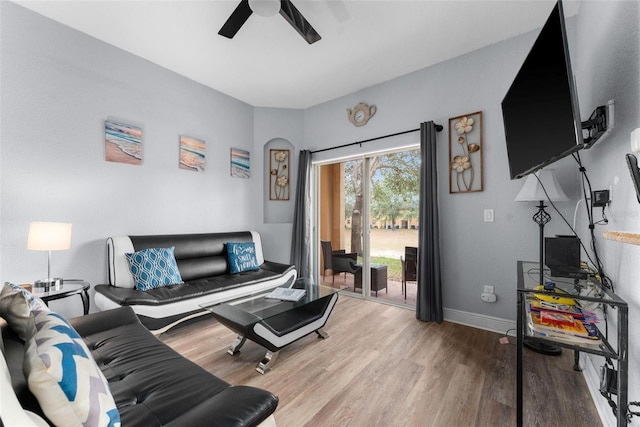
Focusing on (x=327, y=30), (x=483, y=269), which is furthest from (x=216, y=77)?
(x=483, y=269)

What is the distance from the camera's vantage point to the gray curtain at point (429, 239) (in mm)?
2852

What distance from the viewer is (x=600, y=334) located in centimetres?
117

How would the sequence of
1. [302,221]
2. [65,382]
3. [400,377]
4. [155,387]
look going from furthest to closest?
[302,221], [400,377], [155,387], [65,382]

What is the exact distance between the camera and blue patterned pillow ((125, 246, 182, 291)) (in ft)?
8.33

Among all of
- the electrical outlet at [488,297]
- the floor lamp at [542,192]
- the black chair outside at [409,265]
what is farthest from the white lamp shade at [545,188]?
the black chair outside at [409,265]

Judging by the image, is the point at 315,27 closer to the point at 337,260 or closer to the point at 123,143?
the point at 123,143

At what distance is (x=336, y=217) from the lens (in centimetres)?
417

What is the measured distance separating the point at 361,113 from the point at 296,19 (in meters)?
1.84

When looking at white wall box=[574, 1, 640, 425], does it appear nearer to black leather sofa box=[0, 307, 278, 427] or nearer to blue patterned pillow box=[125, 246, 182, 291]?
black leather sofa box=[0, 307, 278, 427]

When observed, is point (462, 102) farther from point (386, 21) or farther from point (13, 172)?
point (13, 172)

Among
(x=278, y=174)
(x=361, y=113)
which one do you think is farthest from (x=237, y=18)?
(x=278, y=174)

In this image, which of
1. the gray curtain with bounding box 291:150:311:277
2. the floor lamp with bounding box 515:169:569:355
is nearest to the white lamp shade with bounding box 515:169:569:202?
the floor lamp with bounding box 515:169:569:355

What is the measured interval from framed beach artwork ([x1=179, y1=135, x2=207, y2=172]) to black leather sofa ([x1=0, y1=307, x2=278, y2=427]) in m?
2.22

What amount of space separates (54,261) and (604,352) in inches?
150
